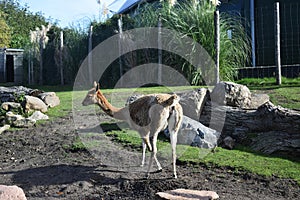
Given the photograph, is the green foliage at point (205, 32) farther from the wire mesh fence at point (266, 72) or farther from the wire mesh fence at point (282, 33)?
the wire mesh fence at point (282, 33)

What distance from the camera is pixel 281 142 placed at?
6.55 meters

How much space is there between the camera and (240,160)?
20.1 ft

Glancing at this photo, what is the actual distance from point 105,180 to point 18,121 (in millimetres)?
3900

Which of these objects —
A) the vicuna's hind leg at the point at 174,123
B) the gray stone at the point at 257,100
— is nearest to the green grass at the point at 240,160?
the vicuna's hind leg at the point at 174,123

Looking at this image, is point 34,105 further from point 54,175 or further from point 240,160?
point 240,160

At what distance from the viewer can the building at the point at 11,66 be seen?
2371cm

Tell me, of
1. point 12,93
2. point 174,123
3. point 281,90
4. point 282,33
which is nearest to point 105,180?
point 174,123

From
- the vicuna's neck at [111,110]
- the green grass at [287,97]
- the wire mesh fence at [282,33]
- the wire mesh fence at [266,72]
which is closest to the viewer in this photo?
the vicuna's neck at [111,110]

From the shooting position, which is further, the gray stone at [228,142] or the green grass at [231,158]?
the gray stone at [228,142]

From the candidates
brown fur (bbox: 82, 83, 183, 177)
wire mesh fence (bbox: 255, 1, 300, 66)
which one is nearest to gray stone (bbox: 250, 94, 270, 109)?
brown fur (bbox: 82, 83, 183, 177)

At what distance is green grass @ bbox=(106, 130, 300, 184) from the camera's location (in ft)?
18.7

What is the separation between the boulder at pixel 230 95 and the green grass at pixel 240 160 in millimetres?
1341

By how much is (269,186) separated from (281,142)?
1.42 metres

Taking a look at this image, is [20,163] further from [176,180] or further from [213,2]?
[213,2]
